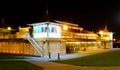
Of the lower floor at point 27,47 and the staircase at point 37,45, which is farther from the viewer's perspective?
the lower floor at point 27,47

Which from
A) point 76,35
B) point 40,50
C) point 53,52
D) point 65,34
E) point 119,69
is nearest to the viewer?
point 119,69

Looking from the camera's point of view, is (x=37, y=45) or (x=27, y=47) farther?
(x=27, y=47)

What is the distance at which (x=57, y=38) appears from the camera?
43.3 metres

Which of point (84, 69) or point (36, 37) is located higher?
point (36, 37)

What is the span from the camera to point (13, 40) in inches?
1690

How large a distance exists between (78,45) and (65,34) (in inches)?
168

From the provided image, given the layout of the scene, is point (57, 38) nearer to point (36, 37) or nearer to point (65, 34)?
point (36, 37)

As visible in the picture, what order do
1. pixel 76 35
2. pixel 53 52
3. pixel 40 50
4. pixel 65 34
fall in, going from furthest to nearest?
pixel 76 35 → pixel 65 34 → pixel 53 52 → pixel 40 50

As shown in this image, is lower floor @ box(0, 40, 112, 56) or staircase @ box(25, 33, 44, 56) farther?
lower floor @ box(0, 40, 112, 56)

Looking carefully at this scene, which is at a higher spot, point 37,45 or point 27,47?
point 37,45

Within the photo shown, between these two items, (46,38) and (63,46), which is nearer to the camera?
(46,38)

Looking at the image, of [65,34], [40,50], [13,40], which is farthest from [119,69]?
[65,34]

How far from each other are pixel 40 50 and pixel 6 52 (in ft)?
27.7

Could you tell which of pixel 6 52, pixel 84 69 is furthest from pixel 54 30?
pixel 84 69
